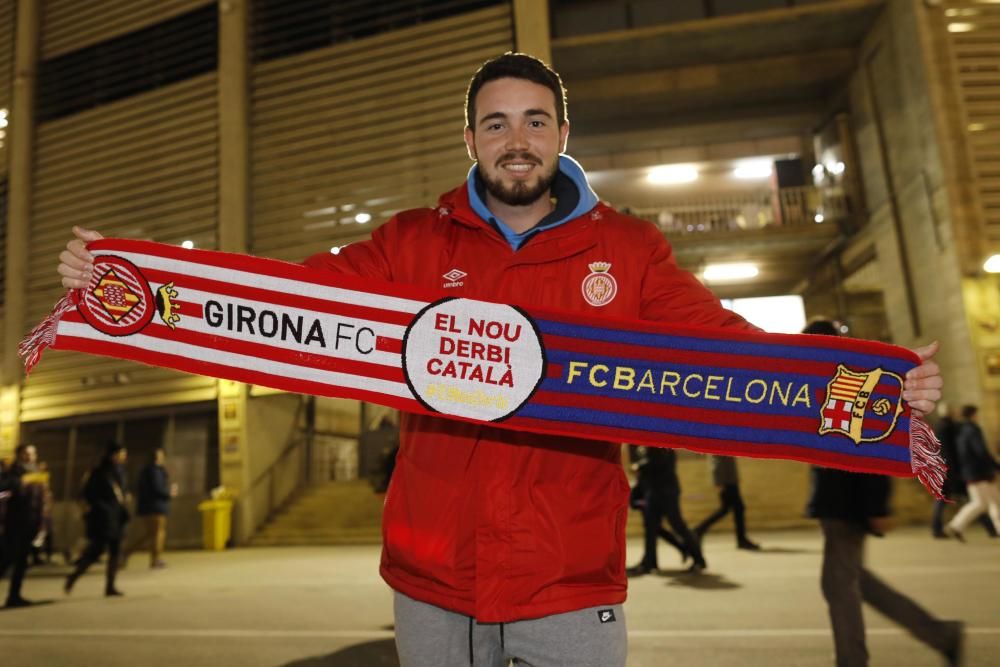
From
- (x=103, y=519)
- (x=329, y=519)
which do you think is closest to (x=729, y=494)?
(x=103, y=519)

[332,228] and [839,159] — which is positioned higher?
[839,159]

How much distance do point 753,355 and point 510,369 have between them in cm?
62

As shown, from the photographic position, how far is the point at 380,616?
5.26 meters

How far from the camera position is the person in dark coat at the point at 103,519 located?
7.20 metres

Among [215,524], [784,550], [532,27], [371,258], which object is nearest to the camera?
[371,258]

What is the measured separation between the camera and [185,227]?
14273 millimetres

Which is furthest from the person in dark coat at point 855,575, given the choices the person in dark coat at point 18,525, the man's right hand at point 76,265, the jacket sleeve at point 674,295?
the person in dark coat at point 18,525

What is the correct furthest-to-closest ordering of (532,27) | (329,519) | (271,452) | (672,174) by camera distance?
1. (672,174)
2. (271,452)
3. (329,519)
4. (532,27)

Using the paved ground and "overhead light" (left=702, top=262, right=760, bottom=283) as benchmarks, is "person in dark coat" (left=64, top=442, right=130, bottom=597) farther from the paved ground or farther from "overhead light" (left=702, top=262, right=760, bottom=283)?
"overhead light" (left=702, top=262, right=760, bottom=283)

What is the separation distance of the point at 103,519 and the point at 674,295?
7.40 meters

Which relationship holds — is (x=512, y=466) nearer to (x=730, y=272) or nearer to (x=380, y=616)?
(x=380, y=616)

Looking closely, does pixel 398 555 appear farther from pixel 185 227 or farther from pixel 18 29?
pixel 18 29

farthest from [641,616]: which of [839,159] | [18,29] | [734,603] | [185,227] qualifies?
[18,29]

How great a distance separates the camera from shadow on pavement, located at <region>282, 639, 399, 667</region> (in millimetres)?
3924
